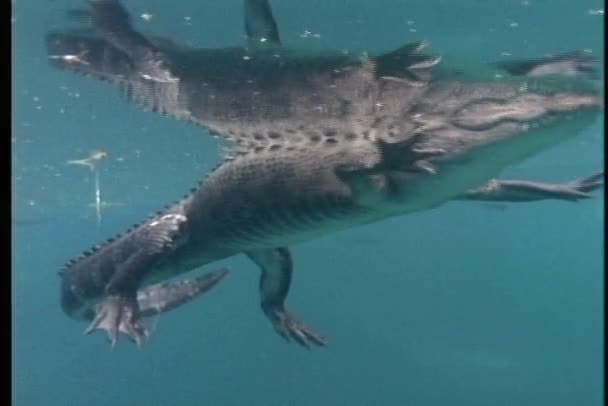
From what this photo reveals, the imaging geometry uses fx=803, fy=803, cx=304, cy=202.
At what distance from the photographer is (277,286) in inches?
396

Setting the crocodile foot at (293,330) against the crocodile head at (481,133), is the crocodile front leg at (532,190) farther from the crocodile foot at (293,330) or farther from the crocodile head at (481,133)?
the crocodile foot at (293,330)

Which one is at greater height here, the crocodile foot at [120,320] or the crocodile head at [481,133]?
the crocodile head at [481,133]

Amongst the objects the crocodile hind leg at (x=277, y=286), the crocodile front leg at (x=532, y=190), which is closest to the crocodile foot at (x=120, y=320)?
the crocodile hind leg at (x=277, y=286)

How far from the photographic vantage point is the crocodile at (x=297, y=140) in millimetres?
7586

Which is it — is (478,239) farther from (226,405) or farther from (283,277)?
(283,277)

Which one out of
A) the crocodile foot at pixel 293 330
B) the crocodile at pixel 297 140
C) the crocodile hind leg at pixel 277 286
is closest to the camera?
the crocodile at pixel 297 140

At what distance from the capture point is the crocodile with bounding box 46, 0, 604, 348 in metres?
7.59

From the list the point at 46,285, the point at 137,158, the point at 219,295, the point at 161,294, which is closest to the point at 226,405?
the point at 137,158

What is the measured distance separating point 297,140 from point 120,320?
312 centimetres

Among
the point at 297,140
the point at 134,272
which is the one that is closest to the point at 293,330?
the point at 134,272

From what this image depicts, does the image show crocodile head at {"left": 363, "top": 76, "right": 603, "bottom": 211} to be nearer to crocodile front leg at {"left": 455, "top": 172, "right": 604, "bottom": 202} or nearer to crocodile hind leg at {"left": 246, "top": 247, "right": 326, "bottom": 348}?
crocodile front leg at {"left": 455, "top": 172, "right": 604, "bottom": 202}

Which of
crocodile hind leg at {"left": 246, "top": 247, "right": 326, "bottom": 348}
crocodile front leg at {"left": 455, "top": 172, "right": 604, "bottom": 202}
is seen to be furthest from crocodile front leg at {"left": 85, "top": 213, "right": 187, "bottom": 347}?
crocodile front leg at {"left": 455, "top": 172, "right": 604, "bottom": 202}

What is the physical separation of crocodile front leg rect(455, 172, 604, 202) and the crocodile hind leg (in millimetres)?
2528

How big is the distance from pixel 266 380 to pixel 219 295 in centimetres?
1433
